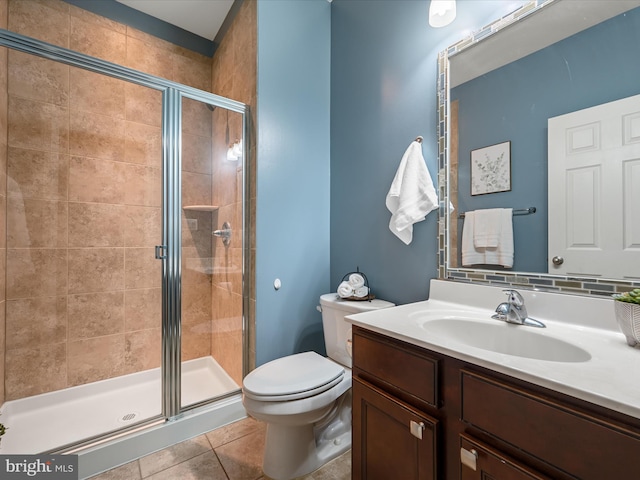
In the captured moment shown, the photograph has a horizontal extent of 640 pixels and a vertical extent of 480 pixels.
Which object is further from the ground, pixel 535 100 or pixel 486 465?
pixel 535 100

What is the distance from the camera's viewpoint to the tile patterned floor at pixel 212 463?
4.25 ft

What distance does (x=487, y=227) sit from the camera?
1188 millimetres

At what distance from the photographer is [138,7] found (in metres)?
2.08

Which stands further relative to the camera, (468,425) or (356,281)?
(356,281)

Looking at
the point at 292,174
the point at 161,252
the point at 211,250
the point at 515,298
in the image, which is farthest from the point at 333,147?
the point at 515,298

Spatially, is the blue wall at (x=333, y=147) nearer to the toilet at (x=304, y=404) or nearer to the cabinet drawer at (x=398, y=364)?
the toilet at (x=304, y=404)

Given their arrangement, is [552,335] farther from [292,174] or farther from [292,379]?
[292,174]

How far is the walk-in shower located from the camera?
1615 millimetres

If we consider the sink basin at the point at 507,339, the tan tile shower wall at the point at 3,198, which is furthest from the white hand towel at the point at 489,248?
the tan tile shower wall at the point at 3,198

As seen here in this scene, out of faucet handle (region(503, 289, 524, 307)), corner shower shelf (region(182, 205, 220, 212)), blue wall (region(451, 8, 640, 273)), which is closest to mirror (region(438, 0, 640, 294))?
blue wall (region(451, 8, 640, 273))

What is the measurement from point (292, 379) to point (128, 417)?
1.09 m

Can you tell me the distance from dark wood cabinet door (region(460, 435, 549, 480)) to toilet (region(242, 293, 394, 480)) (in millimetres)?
668

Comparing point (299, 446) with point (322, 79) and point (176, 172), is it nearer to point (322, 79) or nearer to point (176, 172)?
point (176, 172)

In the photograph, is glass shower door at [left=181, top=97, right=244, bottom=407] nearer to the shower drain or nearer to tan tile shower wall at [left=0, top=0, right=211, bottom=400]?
tan tile shower wall at [left=0, top=0, right=211, bottom=400]
